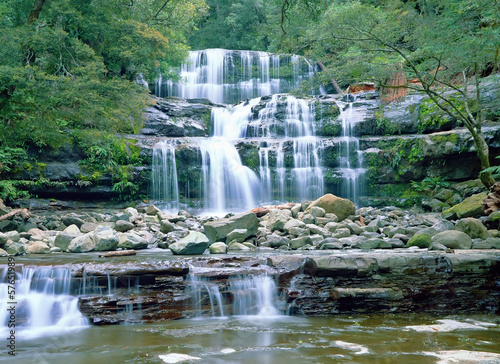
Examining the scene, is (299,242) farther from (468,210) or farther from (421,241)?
(468,210)

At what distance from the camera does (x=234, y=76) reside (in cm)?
2516

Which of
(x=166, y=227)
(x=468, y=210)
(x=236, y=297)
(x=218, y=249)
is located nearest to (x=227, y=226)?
(x=218, y=249)

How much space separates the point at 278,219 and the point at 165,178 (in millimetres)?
7036

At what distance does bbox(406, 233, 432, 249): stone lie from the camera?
7.37m

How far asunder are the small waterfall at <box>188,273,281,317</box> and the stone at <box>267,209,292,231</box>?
159 inches

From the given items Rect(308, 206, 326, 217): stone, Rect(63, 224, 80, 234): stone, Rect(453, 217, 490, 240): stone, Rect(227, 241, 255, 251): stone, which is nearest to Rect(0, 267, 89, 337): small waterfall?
Rect(227, 241, 255, 251): stone

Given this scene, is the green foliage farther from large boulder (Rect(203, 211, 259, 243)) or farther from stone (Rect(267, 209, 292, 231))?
large boulder (Rect(203, 211, 259, 243))

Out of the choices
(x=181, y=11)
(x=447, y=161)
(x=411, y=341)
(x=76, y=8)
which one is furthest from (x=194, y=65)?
(x=411, y=341)

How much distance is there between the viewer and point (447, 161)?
1460cm

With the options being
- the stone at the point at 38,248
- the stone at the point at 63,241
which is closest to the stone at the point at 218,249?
the stone at the point at 63,241

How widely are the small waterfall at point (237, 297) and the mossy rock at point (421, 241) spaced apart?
12.3 feet

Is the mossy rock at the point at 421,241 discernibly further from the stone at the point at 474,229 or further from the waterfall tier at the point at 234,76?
the waterfall tier at the point at 234,76

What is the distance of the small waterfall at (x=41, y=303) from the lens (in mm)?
4438

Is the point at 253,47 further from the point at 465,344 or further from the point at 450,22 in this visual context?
the point at 465,344
